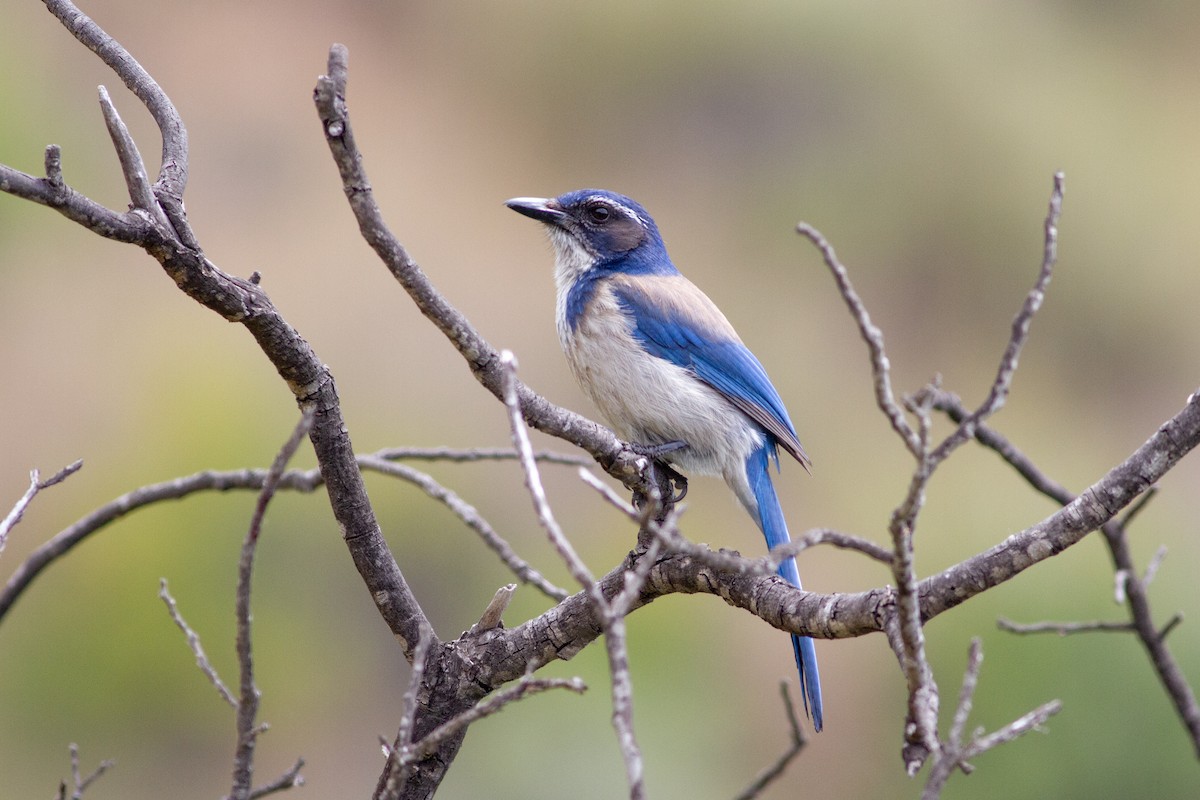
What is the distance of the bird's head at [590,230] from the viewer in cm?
425

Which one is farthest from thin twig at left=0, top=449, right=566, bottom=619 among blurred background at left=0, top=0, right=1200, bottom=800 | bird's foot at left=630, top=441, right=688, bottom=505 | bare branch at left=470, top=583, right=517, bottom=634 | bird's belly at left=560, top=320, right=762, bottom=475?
blurred background at left=0, top=0, right=1200, bottom=800

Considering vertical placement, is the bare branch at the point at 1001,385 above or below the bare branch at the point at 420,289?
below

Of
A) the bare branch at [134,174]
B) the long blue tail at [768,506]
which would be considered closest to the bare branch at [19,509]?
the bare branch at [134,174]

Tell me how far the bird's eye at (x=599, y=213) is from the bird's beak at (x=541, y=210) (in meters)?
0.10

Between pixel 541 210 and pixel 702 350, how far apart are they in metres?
0.79

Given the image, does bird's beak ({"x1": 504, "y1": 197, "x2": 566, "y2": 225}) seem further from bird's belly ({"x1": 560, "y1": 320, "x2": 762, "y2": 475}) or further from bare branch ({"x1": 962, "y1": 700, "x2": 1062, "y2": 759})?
bare branch ({"x1": 962, "y1": 700, "x2": 1062, "y2": 759})

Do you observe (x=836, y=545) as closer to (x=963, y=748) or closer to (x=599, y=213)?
(x=963, y=748)

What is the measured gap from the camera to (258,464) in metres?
5.73

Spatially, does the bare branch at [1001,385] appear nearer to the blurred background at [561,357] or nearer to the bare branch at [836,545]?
the bare branch at [836,545]

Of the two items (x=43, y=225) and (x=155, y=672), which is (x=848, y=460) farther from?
(x=43, y=225)

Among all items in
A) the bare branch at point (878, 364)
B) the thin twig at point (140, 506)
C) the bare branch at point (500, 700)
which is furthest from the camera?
the thin twig at point (140, 506)

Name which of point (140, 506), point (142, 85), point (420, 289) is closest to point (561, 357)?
point (140, 506)

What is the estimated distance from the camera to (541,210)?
422cm

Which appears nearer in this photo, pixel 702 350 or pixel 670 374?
pixel 670 374
